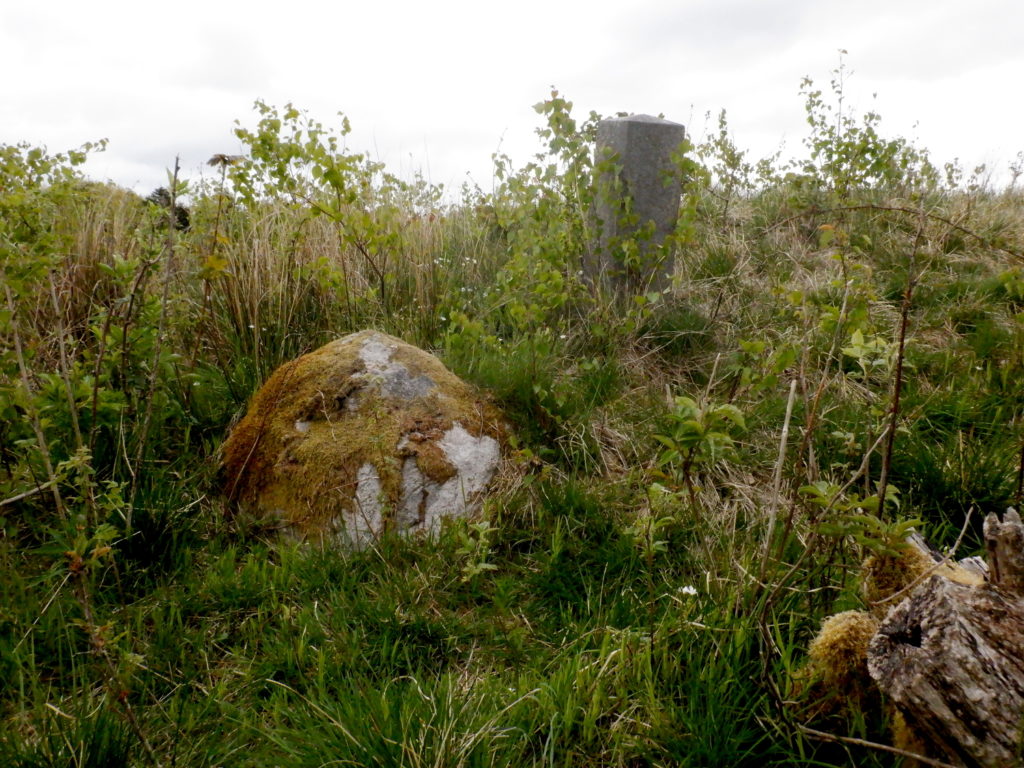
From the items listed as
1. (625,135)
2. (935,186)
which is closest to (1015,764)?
(625,135)

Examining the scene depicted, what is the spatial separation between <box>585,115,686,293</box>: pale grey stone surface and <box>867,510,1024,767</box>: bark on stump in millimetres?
2813

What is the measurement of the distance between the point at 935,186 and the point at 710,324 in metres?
4.61

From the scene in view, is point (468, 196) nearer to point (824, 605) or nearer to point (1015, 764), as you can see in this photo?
point (824, 605)

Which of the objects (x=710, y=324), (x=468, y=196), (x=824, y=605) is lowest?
(x=824, y=605)

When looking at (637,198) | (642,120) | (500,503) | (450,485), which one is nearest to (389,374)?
(450,485)

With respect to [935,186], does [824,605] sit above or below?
below

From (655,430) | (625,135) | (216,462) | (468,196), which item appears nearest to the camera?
(216,462)

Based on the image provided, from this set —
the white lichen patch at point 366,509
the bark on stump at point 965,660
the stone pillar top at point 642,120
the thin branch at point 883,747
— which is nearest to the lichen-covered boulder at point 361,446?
the white lichen patch at point 366,509

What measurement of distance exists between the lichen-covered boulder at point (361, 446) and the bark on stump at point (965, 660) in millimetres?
1705

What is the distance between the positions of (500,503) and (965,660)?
67.6 inches

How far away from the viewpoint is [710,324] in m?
4.41

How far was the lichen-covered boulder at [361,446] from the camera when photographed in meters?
2.81

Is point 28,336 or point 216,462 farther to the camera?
point 28,336

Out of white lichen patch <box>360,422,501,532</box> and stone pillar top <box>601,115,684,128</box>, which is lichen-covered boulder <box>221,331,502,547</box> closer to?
white lichen patch <box>360,422,501,532</box>
